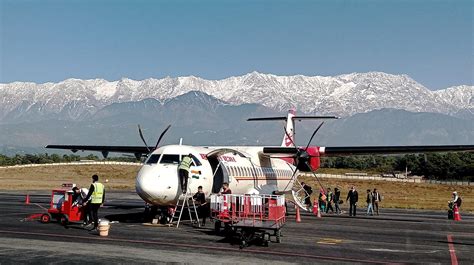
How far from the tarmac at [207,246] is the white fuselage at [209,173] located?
1.45 meters

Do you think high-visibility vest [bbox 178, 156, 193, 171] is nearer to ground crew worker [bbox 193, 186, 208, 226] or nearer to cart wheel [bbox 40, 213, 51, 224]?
ground crew worker [bbox 193, 186, 208, 226]

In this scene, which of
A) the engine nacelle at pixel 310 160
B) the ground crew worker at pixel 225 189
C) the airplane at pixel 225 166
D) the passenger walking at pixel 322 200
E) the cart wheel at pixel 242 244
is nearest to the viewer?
the cart wheel at pixel 242 244

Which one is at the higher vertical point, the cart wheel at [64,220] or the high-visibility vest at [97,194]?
the high-visibility vest at [97,194]

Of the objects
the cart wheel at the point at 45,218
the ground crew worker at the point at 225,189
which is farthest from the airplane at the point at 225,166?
the cart wheel at the point at 45,218

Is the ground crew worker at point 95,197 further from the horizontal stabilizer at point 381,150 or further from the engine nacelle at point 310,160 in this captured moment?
the horizontal stabilizer at point 381,150

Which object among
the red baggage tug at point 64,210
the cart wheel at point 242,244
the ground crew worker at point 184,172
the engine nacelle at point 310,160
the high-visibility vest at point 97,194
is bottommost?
the cart wheel at point 242,244

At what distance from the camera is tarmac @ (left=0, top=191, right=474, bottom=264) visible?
45.1ft

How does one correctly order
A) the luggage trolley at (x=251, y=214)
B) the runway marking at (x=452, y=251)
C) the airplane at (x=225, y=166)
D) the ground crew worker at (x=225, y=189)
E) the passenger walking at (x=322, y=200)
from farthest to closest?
the passenger walking at (x=322, y=200)
the ground crew worker at (x=225, y=189)
the airplane at (x=225, y=166)
the luggage trolley at (x=251, y=214)
the runway marking at (x=452, y=251)

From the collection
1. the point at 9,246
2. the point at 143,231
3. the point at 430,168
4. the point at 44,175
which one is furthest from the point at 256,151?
the point at 430,168

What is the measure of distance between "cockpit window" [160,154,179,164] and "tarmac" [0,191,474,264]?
2.45 meters

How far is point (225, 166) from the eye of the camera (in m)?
24.6

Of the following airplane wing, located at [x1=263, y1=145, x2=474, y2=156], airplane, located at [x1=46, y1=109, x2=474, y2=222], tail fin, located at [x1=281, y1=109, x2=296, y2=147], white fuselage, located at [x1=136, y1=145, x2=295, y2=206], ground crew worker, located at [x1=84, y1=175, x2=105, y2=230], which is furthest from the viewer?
tail fin, located at [x1=281, y1=109, x2=296, y2=147]

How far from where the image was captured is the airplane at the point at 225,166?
2055 cm

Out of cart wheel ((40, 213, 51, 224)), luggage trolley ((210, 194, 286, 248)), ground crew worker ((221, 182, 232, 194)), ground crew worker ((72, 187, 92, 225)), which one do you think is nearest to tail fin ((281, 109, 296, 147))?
ground crew worker ((221, 182, 232, 194))
